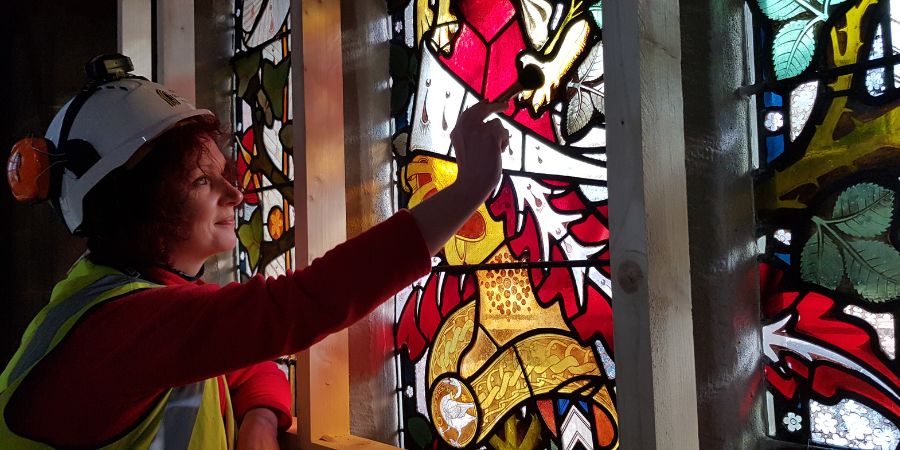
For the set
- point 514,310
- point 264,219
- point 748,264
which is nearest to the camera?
point 748,264

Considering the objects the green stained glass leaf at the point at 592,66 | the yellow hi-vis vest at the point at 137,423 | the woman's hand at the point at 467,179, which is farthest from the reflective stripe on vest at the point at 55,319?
the green stained glass leaf at the point at 592,66

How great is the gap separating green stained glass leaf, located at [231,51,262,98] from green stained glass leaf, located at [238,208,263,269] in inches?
14.4

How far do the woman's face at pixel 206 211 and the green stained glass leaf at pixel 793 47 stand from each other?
804 mm

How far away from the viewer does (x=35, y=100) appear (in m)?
2.48

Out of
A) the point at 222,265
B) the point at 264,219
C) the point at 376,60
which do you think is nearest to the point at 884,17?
the point at 376,60

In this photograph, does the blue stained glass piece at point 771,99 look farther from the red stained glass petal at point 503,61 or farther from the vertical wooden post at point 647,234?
the red stained glass petal at point 503,61

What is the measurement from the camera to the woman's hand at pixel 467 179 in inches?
31.2

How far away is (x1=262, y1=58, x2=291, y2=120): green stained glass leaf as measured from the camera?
1.79 meters

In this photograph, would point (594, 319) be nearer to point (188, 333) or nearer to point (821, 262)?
point (821, 262)

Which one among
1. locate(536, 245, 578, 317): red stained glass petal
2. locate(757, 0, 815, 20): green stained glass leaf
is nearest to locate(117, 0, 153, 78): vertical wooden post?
locate(536, 245, 578, 317): red stained glass petal

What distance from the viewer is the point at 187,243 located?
1031 millimetres

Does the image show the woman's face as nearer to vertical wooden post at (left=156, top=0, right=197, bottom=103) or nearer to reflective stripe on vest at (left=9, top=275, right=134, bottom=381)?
reflective stripe on vest at (left=9, top=275, right=134, bottom=381)

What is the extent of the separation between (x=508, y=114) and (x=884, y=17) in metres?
0.59

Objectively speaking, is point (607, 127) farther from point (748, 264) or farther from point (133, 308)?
point (133, 308)
